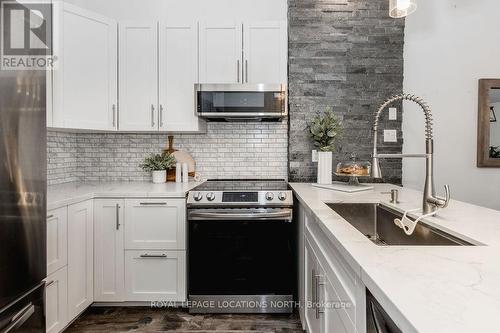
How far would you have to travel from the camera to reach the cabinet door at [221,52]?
2566 millimetres

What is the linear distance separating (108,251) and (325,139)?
194 cm

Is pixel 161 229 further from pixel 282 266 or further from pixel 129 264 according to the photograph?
pixel 282 266

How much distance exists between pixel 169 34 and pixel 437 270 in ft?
8.41

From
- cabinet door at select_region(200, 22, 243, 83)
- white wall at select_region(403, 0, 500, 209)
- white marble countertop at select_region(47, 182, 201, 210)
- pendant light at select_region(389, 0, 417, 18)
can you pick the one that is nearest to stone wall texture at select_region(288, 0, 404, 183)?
white wall at select_region(403, 0, 500, 209)

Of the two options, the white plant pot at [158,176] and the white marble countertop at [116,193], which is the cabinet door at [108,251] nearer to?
the white marble countertop at [116,193]

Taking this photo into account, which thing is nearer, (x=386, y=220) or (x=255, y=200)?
(x=386, y=220)

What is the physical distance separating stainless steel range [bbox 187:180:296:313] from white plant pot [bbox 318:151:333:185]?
1.55 feet

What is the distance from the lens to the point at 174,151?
292 centimetres

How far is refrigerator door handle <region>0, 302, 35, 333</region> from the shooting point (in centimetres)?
120

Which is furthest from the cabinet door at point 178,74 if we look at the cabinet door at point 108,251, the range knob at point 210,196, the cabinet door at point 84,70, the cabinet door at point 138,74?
the cabinet door at point 108,251

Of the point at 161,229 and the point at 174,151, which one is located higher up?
the point at 174,151

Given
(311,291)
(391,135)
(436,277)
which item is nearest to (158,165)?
(311,291)

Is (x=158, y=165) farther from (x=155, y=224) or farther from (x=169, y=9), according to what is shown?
(x=169, y=9)

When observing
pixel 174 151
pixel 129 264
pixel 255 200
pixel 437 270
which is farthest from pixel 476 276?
pixel 174 151
